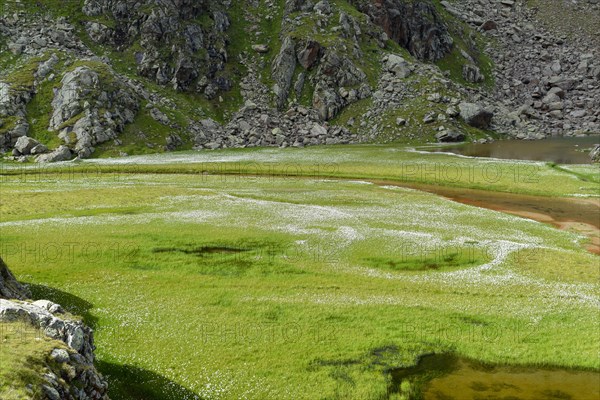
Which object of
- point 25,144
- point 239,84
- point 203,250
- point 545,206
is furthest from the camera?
point 239,84

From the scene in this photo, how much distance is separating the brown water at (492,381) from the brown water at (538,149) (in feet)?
289

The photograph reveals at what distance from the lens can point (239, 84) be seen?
533ft

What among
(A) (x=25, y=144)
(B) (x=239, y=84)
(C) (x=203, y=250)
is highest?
(B) (x=239, y=84)

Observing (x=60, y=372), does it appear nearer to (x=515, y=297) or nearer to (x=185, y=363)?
(x=185, y=363)

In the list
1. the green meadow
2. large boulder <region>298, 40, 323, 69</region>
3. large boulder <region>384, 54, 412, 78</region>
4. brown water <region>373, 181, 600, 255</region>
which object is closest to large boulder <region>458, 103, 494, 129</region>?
large boulder <region>384, 54, 412, 78</region>

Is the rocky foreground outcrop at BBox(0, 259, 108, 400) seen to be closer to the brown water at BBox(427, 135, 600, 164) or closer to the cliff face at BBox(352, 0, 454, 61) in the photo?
the brown water at BBox(427, 135, 600, 164)

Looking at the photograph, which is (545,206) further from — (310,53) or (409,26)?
(409,26)

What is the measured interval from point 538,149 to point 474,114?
28555 millimetres

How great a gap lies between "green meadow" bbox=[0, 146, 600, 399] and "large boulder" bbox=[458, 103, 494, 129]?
86312 millimetres

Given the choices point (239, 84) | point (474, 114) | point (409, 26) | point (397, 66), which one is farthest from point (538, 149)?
point (239, 84)

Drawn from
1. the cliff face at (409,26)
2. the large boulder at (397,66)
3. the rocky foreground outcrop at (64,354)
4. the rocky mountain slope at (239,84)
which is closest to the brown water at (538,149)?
the rocky mountain slope at (239,84)

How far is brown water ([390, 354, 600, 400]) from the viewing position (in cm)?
2080

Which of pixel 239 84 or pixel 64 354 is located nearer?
pixel 64 354

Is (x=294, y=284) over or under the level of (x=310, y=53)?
under
